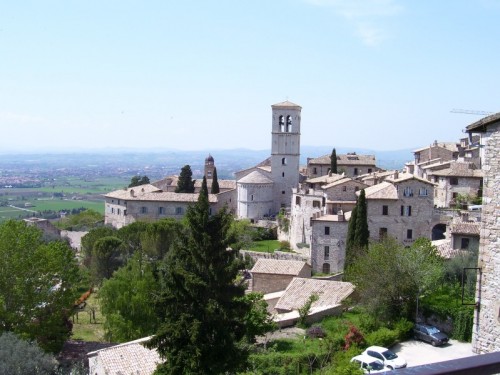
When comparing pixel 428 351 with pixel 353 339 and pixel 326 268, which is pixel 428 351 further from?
pixel 326 268

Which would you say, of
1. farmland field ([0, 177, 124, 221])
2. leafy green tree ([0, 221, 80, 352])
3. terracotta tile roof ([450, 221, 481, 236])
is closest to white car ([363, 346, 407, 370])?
terracotta tile roof ([450, 221, 481, 236])

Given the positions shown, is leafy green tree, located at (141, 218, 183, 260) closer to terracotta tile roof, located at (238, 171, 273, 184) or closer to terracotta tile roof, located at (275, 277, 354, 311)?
terracotta tile roof, located at (238, 171, 273, 184)

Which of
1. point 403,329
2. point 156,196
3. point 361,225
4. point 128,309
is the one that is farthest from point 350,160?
point 403,329

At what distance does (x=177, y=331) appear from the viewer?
17.4 metres

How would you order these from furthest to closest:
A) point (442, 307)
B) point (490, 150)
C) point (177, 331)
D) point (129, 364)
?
1. point (442, 307)
2. point (129, 364)
3. point (177, 331)
4. point (490, 150)

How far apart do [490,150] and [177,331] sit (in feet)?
36.1

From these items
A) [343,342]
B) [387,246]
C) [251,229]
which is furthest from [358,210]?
[251,229]

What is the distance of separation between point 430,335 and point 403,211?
1810 centimetres

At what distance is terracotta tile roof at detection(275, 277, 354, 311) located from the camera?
27467 mm

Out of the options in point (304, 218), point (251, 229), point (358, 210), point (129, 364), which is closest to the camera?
point (129, 364)

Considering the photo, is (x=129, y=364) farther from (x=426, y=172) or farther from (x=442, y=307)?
(x=426, y=172)

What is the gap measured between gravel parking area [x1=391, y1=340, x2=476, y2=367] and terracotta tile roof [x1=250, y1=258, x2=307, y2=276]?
41.8ft

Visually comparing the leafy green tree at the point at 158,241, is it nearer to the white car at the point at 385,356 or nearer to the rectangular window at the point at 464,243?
the rectangular window at the point at 464,243

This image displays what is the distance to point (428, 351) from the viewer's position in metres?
21.1
